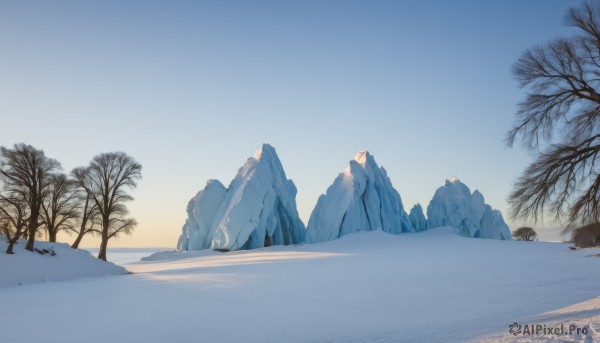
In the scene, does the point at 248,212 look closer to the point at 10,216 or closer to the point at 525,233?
the point at 10,216

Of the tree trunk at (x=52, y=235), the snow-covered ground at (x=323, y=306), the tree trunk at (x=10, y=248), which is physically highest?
the tree trunk at (x=52, y=235)

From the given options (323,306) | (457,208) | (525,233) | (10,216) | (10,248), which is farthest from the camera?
(525,233)

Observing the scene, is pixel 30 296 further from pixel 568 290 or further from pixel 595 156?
pixel 595 156

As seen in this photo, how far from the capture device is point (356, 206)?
39.2 metres

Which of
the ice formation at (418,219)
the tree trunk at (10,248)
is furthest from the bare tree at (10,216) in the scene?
the ice formation at (418,219)

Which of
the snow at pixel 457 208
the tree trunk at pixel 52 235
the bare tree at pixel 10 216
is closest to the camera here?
the bare tree at pixel 10 216

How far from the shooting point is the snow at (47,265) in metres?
17.1

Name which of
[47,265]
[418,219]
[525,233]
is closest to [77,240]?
[47,265]

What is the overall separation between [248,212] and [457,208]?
1122 inches

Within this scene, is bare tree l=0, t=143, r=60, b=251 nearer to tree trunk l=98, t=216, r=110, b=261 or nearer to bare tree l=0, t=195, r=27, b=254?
bare tree l=0, t=195, r=27, b=254

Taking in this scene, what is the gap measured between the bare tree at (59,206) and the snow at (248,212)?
38.2 ft

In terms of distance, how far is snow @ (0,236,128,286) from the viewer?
17.1 metres

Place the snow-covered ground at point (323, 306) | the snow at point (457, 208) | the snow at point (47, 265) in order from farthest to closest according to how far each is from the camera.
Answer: the snow at point (457, 208) → the snow at point (47, 265) → the snow-covered ground at point (323, 306)

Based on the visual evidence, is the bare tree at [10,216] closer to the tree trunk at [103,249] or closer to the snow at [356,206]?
the tree trunk at [103,249]
